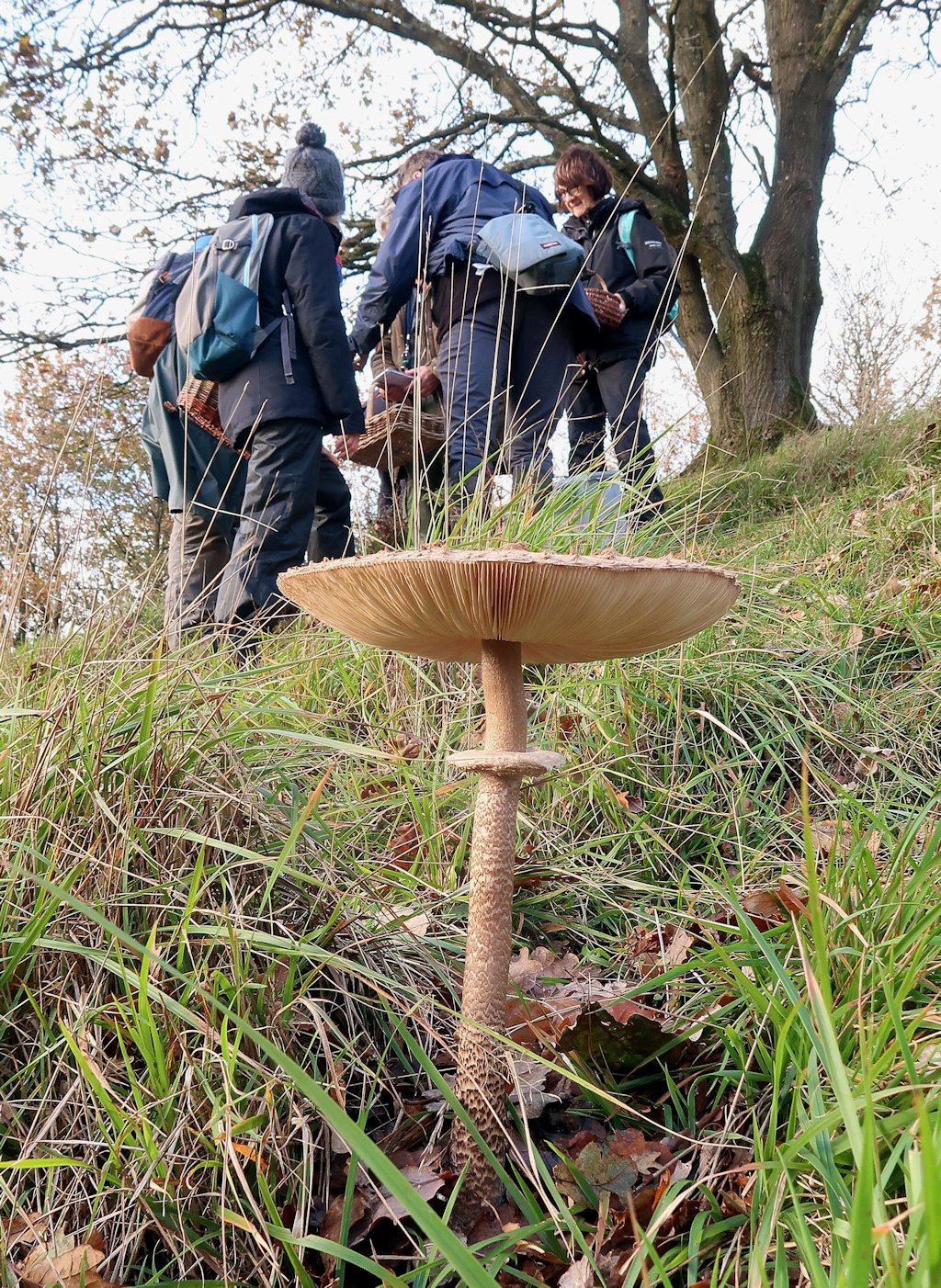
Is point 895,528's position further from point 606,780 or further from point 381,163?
point 381,163

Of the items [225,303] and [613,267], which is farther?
[613,267]

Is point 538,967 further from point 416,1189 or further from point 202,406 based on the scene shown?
point 202,406

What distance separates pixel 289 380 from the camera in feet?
11.7

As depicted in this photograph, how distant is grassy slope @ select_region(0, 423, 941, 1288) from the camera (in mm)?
1030

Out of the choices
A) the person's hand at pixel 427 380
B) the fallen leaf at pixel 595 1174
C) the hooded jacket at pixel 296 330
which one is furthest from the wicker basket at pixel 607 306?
the fallen leaf at pixel 595 1174

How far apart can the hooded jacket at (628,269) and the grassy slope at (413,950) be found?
105 inches

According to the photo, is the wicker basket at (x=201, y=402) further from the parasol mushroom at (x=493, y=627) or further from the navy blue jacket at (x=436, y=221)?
the parasol mushroom at (x=493, y=627)

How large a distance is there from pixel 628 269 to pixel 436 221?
5.11ft

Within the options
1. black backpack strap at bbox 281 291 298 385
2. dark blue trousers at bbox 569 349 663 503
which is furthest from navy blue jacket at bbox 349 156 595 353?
dark blue trousers at bbox 569 349 663 503

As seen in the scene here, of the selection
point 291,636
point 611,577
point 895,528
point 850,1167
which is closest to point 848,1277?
point 850,1167

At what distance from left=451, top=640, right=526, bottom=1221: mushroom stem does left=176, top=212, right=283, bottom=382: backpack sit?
264 cm

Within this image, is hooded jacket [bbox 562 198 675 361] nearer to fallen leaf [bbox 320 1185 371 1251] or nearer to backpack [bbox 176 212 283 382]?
backpack [bbox 176 212 283 382]

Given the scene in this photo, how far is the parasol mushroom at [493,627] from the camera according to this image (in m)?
1.04

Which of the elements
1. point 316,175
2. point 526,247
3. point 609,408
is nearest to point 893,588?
point 526,247
